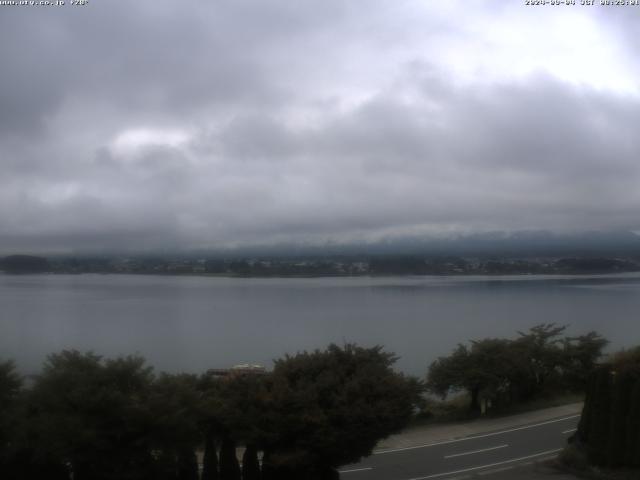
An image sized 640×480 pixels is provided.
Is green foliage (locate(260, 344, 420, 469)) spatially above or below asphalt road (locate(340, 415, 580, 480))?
above

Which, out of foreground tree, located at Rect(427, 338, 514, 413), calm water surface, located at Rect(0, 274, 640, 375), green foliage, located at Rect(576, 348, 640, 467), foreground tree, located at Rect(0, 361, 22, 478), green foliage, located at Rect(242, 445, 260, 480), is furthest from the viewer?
calm water surface, located at Rect(0, 274, 640, 375)

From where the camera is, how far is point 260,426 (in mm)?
13461

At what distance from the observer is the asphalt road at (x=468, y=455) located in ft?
54.8

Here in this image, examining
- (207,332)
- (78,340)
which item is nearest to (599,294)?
(207,332)

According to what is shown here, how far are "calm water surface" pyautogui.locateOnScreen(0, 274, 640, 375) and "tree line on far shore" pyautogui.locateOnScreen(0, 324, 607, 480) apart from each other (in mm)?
21399

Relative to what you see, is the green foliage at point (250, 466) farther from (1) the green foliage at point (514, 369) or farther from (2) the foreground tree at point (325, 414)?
(1) the green foliage at point (514, 369)

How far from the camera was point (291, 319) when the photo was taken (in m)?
59.6

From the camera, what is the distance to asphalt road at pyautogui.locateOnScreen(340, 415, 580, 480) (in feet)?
54.8

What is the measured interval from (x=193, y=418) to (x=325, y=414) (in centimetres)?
260

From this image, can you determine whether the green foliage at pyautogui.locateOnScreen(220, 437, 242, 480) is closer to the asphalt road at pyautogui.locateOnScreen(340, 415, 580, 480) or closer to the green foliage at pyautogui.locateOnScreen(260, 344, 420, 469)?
the green foliage at pyautogui.locateOnScreen(260, 344, 420, 469)

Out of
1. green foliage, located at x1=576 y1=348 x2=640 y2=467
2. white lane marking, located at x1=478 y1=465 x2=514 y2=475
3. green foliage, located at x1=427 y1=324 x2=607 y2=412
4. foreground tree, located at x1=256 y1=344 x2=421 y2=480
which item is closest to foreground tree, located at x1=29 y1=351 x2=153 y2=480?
foreground tree, located at x1=256 y1=344 x2=421 y2=480

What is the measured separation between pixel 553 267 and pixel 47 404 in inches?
4020

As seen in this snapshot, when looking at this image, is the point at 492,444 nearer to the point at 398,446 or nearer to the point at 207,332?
the point at 398,446

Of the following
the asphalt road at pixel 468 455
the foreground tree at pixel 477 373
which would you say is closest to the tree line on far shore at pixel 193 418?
the asphalt road at pixel 468 455
